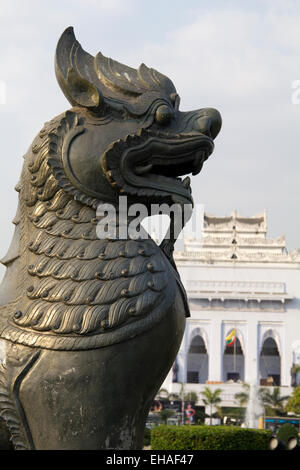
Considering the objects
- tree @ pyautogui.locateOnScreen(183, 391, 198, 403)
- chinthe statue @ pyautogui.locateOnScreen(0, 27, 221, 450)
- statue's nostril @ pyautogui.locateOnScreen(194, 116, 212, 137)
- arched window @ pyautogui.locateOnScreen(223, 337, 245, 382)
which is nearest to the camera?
chinthe statue @ pyautogui.locateOnScreen(0, 27, 221, 450)

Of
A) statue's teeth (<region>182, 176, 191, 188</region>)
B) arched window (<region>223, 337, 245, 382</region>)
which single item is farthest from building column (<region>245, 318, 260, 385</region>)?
statue's teeth (<region>182, 176, 191, 188</region>)

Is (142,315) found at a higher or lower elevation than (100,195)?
lower

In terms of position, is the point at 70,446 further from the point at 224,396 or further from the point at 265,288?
the point at 265,288

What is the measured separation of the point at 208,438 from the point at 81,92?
9320 millimetres

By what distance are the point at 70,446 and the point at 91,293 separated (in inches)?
26.7

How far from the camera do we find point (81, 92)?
121 inches

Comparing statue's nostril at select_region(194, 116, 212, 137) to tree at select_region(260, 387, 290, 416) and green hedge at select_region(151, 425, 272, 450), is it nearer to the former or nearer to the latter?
green hedge at select_region(151, 425, 272, 450)

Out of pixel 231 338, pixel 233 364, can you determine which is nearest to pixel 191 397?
pixel 231 338

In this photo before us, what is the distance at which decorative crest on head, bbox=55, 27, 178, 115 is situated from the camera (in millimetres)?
3049

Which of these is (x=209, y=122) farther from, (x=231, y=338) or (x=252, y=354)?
(x=252, y=354)

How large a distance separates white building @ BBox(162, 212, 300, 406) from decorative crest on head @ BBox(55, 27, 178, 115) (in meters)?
44.8

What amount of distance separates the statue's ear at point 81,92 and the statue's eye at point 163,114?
12.0 inches

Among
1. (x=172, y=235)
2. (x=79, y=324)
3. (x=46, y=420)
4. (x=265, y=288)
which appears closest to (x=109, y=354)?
(x=79, y=324)

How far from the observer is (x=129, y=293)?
9.02ft
